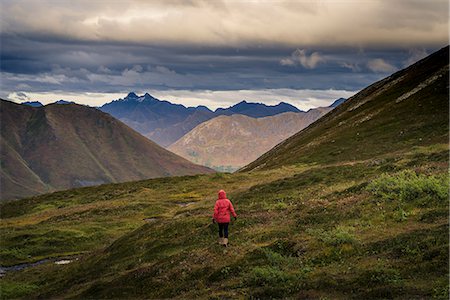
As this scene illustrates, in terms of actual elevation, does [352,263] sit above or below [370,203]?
below

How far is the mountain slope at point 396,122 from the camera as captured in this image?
79938mm

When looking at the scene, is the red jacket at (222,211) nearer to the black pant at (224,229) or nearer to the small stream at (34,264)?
the black pant at (224,229)

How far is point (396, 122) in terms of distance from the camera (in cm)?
9525

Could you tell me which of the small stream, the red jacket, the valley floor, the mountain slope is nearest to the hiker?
the red jacket

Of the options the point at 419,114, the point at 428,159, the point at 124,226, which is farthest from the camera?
the point at 419,114

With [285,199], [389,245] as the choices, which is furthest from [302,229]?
[285,199]

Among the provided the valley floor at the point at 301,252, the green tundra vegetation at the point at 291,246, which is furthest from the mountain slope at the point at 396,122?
the valley floor at the point at 301,252

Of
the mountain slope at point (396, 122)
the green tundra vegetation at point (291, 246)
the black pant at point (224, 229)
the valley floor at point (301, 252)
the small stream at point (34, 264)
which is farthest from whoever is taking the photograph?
the mountain slope at point (396, 122)

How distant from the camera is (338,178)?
196ft

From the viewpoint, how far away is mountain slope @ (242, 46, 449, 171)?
79938mm

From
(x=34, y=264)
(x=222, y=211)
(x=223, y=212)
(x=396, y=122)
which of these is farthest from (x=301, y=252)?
(x=396, y=122)

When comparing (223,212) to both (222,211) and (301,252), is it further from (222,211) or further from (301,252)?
(301,252)

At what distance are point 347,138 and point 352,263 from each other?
249 feet

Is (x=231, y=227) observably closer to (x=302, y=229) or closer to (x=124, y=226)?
(x=302, y=229)
